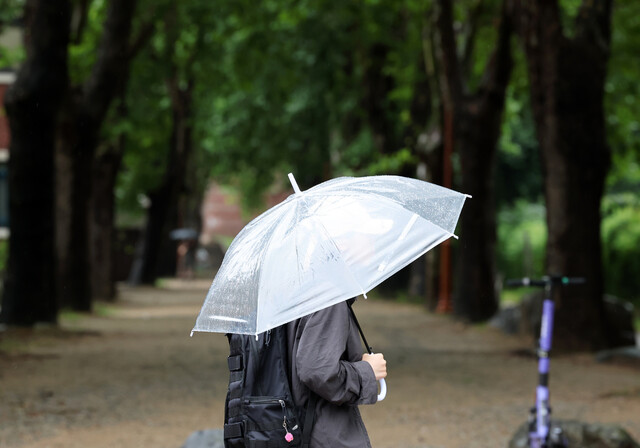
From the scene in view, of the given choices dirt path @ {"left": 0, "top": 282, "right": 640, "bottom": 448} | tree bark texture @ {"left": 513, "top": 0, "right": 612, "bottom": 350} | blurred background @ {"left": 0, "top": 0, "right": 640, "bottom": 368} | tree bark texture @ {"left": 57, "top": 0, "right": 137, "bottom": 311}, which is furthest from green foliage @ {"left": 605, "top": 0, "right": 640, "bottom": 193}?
tree bark texture @ {"left": 57, "top": 0, "right": 137, "bottom": 311}

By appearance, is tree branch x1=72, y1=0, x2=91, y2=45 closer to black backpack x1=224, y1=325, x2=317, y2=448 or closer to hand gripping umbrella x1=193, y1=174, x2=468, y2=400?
hand gripping umbrella x1=193, y1=174, x2=468, y2=400

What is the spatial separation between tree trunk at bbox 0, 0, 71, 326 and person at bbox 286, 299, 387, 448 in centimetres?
1382

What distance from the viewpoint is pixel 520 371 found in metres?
14.0

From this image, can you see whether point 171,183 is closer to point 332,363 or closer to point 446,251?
point 446,251

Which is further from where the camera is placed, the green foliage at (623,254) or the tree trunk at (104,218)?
the green foliage at (623,254)

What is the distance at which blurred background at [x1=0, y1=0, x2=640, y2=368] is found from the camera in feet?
49.6

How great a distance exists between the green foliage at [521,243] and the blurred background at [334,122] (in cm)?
10

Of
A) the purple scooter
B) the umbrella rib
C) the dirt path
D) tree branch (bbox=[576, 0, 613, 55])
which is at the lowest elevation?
the dirt path

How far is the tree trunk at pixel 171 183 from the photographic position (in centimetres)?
3769

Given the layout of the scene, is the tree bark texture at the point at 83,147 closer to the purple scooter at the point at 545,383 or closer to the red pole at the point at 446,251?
the red pole at the point at 446,251

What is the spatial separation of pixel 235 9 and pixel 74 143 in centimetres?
628

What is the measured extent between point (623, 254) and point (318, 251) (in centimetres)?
2539

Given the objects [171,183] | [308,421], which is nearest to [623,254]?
[171,183]

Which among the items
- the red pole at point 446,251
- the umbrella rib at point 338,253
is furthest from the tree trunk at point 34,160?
the umbrella rib at point 338,253
